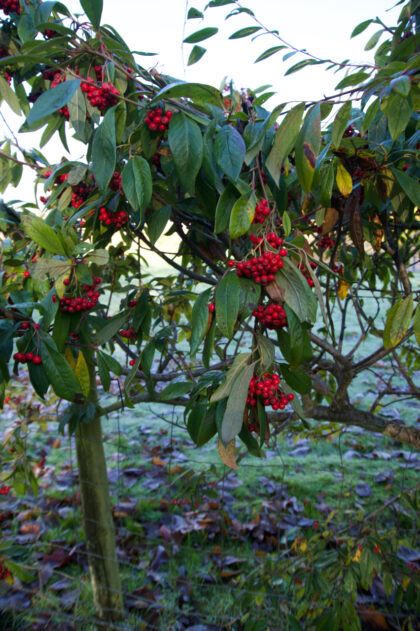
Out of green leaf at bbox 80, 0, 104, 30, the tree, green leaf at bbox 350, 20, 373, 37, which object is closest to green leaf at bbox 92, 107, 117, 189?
the tree

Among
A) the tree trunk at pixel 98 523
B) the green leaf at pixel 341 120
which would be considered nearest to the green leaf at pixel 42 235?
the green leaf at pixel 341 120

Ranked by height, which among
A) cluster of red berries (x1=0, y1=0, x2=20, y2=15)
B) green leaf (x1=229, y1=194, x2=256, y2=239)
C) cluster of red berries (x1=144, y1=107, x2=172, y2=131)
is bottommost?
green leaf (x1=229, y1=194, x2=256, y2=239)

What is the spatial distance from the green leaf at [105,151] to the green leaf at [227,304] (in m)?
0.28

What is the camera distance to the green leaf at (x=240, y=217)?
0.81 m

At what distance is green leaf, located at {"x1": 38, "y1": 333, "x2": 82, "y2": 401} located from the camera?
0.96 meters

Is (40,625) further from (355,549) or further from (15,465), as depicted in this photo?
(355,549)

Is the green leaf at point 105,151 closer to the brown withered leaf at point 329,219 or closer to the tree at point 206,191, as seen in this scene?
the tree at point 206,191

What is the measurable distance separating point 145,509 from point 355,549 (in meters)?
1.54

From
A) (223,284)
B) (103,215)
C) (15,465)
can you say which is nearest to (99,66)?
(103,215)

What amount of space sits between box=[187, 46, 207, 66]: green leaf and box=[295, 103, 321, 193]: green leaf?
49 cm

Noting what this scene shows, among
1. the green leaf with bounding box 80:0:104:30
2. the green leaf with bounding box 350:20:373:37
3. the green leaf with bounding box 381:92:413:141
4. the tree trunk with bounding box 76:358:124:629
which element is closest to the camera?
the green leaf with bounding box 381:92:413:141

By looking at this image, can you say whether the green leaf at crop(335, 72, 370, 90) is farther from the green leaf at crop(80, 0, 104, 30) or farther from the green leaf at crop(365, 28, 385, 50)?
the green leaf at crop(365, 28, 385, 50)

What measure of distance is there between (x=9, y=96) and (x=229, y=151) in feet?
2.44

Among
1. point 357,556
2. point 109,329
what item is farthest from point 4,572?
point 357,556
